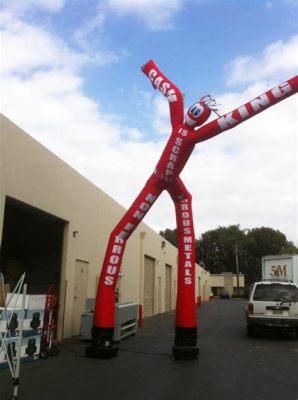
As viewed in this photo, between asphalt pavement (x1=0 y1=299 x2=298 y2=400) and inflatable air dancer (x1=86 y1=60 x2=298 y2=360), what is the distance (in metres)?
0.47

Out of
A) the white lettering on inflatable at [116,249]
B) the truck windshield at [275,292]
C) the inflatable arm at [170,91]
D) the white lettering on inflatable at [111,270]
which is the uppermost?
the inflatable arm at [170,91]

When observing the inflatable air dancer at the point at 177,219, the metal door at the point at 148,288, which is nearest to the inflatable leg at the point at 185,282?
the inflatable air dancer at the point at 177,219

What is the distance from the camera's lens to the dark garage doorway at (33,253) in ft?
51.4

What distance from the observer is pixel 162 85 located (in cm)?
1055

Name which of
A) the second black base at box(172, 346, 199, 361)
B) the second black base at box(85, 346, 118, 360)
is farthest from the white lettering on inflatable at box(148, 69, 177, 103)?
the second black base at box(85, 346, 118, 360)

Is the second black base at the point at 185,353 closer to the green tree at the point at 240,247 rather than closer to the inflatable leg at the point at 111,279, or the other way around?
the inflatable leg at the point at 111,279

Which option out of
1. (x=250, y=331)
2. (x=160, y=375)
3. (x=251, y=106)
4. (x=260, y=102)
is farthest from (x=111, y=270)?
(x=250, y=331)

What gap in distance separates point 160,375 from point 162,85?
6.25 m

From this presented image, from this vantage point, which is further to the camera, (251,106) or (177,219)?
(177,219)

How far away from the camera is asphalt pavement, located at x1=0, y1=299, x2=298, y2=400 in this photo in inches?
267

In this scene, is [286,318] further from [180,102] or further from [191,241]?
[180,102]

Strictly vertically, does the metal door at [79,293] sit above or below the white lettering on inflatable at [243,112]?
below

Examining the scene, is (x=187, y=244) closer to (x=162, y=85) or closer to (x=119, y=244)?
(x=119, y=244)

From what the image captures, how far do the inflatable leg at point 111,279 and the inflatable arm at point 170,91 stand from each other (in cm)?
150
